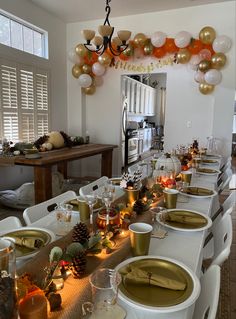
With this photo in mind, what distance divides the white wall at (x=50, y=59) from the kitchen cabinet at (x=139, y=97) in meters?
1.41

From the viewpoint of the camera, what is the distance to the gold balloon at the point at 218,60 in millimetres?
4234

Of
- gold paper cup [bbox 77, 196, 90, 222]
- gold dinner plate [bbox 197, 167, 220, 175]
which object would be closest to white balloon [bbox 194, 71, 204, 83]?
gold dinner plate [bbox 197, 167, 220, 175]

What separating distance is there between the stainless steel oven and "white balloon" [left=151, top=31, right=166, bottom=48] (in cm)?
252

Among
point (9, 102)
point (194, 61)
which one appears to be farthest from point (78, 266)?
point (194, 61)

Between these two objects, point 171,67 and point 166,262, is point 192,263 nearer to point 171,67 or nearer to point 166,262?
point 166,262

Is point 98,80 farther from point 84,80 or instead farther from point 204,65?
point 204,65

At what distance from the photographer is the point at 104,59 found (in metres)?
4.71

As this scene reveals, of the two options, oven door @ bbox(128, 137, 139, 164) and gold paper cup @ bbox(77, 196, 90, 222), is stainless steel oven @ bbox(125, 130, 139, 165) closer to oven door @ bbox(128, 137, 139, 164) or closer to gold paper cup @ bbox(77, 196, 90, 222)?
oven door @ bbox(128, 137, 139, 164)

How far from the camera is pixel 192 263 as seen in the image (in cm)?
107

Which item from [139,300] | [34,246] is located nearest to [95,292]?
[139,300]

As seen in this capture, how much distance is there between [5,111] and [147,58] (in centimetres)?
276

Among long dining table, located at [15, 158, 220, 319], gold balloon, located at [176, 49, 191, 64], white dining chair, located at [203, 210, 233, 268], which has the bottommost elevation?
white dining chair, located at [203, 210, 233, 268]

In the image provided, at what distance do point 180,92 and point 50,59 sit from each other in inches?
102

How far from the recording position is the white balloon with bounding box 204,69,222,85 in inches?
166
